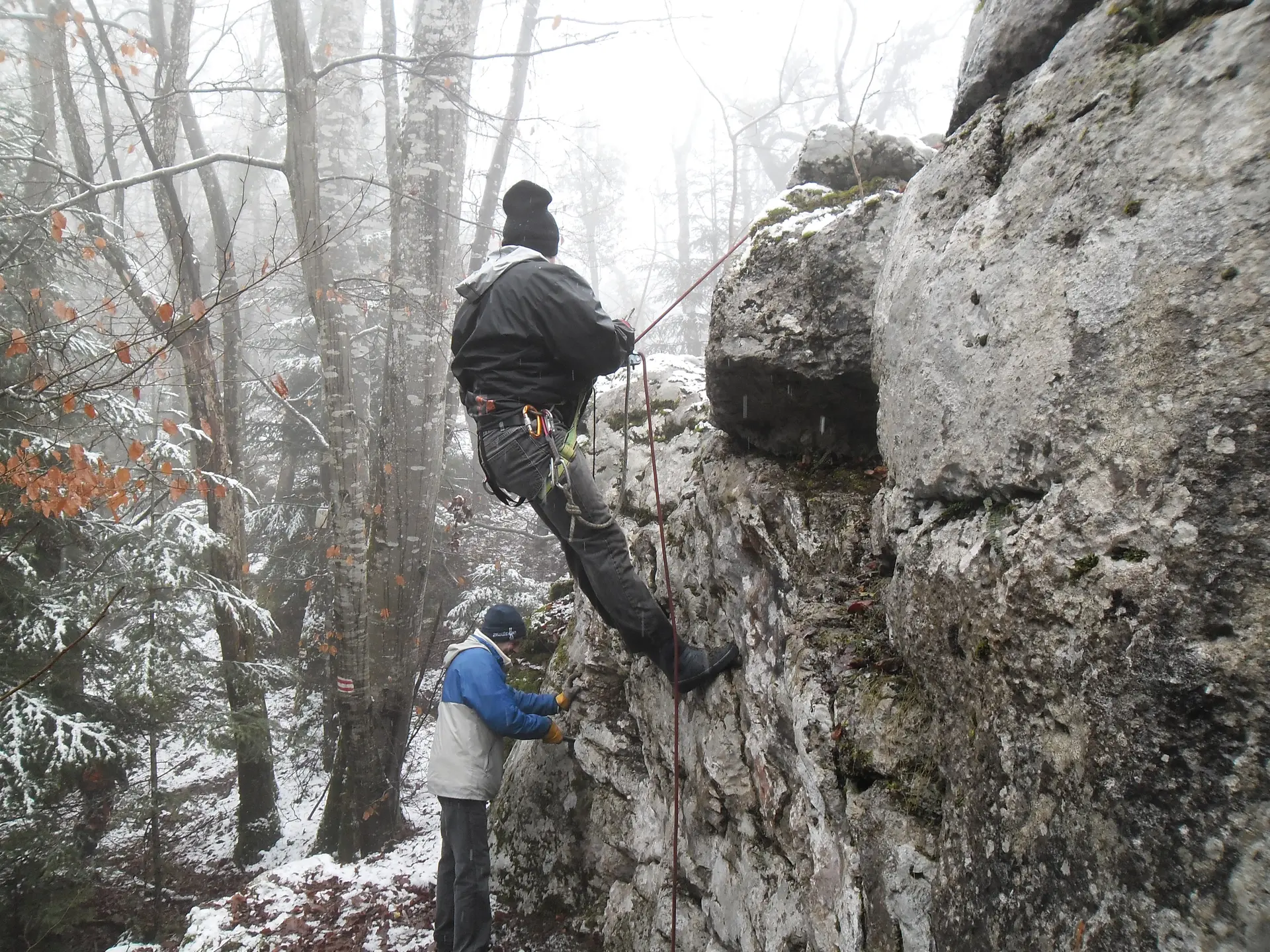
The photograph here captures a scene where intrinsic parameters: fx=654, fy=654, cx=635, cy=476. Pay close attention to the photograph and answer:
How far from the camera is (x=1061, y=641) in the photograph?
64.7 inches

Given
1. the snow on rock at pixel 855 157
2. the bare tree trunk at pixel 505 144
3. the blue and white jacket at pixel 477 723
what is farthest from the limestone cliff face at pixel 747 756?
the bare tree trunk at pixel 505 144

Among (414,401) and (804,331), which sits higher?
(414,401)

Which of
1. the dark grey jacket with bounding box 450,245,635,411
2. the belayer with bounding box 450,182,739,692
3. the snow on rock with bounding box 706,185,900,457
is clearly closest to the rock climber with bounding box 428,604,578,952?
the belayer with bounding box 450,182,739,692

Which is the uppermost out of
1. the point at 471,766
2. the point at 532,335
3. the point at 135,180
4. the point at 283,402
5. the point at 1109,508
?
the point at 135,180

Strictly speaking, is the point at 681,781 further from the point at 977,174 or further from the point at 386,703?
the point at 386,703

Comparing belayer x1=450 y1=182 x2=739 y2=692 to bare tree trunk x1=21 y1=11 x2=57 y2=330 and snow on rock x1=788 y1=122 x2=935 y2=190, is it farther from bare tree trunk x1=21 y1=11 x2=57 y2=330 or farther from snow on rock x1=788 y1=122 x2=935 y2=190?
bare tree trunk x1=21 y1=11 x2=57 y2=330

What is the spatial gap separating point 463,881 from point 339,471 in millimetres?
3973

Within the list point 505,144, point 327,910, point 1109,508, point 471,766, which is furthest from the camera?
point 505,144

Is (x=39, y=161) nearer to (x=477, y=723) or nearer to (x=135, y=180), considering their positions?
(x=135, y=180)

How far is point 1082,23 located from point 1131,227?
3.09ft

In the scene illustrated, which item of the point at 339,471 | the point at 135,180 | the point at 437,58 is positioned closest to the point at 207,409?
the point at 339,471

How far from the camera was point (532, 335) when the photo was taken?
3.71m

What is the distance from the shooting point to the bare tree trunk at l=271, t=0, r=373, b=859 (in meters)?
6.28

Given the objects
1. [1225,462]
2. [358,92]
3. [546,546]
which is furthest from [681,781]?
[358,92]
